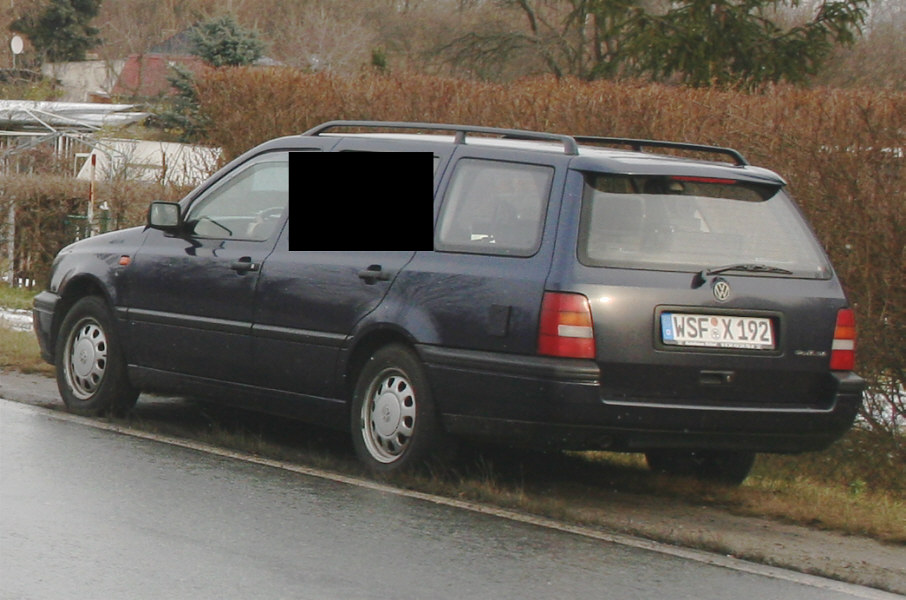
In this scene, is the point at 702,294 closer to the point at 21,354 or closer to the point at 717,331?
the point at 717,331

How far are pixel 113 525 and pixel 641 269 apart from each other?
2543 mm

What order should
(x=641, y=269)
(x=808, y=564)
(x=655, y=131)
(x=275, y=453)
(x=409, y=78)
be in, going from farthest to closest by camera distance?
(x=409, y=78) → (x=655, y=131) → (x=275, y=453) → (x=641, y=269) → (x=808, y=564)

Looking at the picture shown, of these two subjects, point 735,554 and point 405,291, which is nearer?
point 735,554

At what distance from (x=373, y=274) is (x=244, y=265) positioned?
104 cm

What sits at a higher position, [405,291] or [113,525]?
[405,291]

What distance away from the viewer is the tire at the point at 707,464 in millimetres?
8070

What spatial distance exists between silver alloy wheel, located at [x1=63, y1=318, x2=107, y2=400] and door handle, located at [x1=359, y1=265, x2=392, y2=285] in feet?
7.41

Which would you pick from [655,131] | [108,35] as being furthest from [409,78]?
[108,35]

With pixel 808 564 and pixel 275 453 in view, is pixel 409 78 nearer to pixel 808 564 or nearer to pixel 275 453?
pixel 275 453

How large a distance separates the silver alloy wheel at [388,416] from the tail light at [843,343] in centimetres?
198

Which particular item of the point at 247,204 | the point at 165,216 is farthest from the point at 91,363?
the point at 247,204

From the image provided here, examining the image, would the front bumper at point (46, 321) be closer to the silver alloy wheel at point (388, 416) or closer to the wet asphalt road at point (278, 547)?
the wet asphalt road at point (278, 547)

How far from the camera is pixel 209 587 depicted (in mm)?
5324

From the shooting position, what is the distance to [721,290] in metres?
7.19
